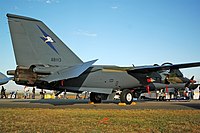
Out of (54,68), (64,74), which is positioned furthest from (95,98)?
(64,74)

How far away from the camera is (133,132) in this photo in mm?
6285

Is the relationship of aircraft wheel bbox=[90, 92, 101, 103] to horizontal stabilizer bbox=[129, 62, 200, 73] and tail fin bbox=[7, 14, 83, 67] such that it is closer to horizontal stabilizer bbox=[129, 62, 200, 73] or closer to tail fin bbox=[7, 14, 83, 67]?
horizontal stabilizer bbox=[129, 62, 200, 73]

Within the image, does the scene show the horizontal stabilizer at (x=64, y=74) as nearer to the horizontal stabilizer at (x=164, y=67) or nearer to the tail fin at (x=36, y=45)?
the tail fin at (x=36, y=45)

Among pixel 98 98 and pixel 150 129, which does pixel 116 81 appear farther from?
pixel 150 129

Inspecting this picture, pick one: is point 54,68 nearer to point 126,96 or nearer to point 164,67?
point 126,96

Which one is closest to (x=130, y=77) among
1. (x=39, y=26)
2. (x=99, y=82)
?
(x=99, y=82)

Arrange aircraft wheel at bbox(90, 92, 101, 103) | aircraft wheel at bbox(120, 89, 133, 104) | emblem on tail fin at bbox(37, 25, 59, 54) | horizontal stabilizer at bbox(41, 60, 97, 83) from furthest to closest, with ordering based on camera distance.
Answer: aircraft wheel at bbox(90, 92, 101, 103) < aircraft wheel at bbox(120, 89, 133, 104) < emblem on tail fin at bbox(37, 25, 59, 54) < horizontal stabilizer at bbox(41, 60, 97, 83)

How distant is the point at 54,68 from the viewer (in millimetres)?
Answer: 15953

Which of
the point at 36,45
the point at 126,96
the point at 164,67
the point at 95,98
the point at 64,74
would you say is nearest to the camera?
the point at 64,74

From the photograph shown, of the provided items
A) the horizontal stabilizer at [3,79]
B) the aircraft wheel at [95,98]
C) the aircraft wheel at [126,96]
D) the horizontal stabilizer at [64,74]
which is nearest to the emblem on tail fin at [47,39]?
the horizontal stabilizer at [64,74]

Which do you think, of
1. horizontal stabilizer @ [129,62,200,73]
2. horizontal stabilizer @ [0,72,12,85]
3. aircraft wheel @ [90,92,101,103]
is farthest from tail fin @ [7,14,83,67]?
horizontal stabilizer @ [129,62,200,73]

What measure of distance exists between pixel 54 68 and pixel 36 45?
70.5 inches

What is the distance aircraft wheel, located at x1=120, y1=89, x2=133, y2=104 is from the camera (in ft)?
60.9

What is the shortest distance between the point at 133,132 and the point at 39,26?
37.8 ft
